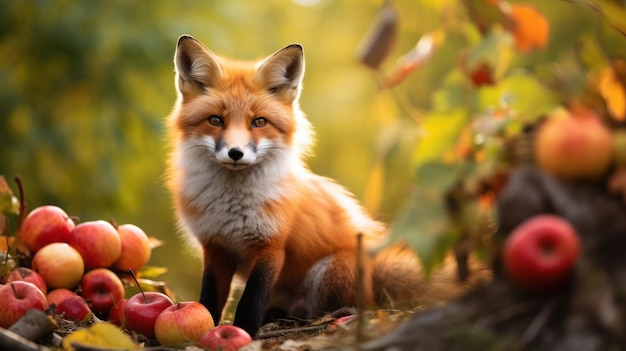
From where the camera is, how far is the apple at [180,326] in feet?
11.8

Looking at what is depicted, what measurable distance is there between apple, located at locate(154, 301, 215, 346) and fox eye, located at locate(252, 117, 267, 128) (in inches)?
46.6

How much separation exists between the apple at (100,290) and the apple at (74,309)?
0.14 m

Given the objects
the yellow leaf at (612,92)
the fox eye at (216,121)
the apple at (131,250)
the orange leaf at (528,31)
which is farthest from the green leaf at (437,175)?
the apple at (131,250)

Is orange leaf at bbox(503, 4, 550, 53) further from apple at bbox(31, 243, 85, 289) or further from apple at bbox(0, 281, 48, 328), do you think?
Result: apple at bbox(31, 243, 85, 289)

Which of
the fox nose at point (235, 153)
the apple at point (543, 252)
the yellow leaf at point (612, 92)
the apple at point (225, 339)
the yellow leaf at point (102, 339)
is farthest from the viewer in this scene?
the fox nose at point (235, 153)

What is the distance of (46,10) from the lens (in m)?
10.9

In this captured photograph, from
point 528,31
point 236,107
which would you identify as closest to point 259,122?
point 236,107

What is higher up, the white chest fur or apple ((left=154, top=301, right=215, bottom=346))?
the white chest fur

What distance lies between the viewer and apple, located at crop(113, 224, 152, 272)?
179 inches

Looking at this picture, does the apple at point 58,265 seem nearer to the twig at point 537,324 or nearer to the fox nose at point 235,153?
the fox nose at point 235,153

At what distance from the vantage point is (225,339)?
3.31 metres

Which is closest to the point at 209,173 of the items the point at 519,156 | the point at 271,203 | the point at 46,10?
the point at 271,203

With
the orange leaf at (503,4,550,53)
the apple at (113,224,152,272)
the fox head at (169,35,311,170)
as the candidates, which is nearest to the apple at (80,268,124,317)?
the apple at (113,224,152,272)

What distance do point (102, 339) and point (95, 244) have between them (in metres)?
1.53
